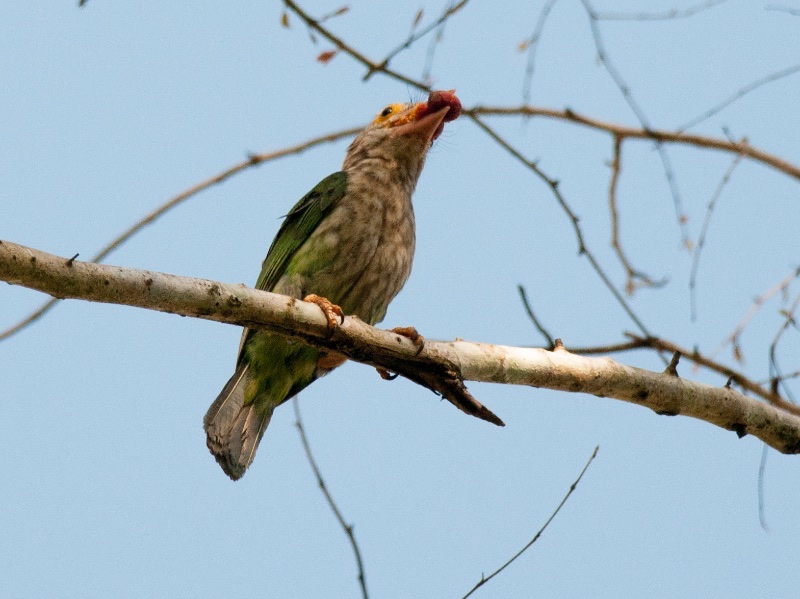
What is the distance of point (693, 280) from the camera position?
4348 mm

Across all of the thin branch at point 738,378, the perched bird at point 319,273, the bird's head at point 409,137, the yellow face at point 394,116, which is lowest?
the thin branch at point 738,378

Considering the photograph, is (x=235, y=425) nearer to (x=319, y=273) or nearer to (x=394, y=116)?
(x=319, y=273)

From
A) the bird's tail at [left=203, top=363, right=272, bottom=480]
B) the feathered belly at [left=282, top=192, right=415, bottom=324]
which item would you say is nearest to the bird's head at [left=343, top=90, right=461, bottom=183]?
the feathered belly at [left=282, top=192, right=415, bottom=324]

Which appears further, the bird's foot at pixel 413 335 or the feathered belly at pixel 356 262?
the feathered belly at pixel 356 262

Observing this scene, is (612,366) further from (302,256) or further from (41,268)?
(41,268)

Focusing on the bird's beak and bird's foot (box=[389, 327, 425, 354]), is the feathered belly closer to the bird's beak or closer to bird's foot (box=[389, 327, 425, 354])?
the bird's beak

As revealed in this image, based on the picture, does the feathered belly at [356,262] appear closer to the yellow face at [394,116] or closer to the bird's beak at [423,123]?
the bird's beak at [423,123]

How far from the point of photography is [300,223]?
4.45 meters

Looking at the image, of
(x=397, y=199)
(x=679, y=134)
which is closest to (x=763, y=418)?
(x=679, y=134)

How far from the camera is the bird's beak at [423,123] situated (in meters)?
4.72

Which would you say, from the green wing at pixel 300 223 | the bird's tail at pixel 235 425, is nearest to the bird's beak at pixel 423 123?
the green wing at pixel 300 223

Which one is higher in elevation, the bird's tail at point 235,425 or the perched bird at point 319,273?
the perched bird at point 319,273

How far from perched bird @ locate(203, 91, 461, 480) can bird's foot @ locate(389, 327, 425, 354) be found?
546 mm

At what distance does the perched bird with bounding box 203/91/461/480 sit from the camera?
4105 mm
